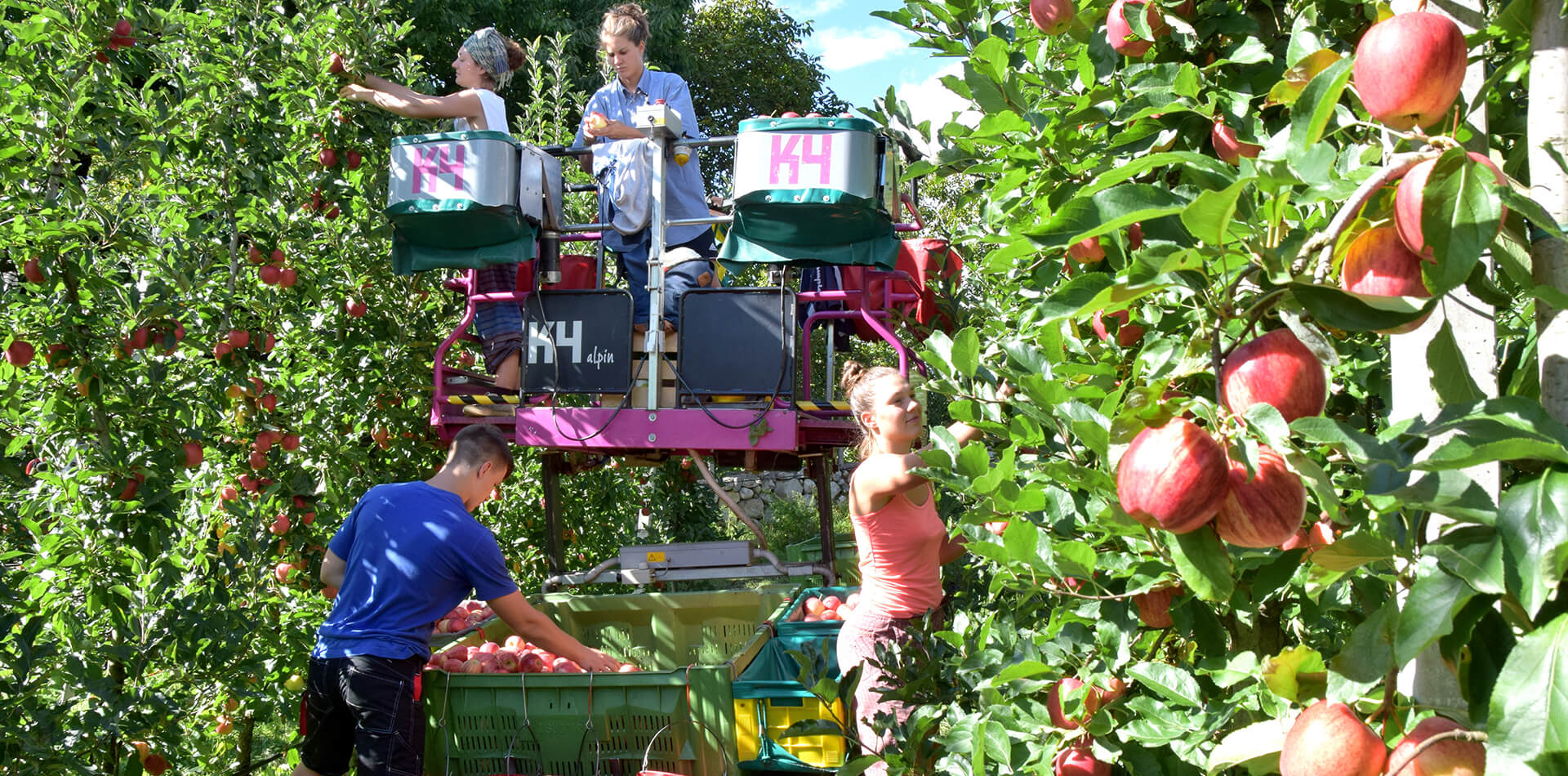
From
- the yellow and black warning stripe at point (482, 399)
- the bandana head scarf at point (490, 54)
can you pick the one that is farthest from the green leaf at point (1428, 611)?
the bandana head scarf at point (490, 54)

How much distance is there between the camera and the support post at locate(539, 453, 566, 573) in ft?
15.7

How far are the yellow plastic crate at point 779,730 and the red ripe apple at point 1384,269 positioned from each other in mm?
2404

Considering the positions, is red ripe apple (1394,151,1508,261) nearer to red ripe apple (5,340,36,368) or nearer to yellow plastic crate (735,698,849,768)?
yellow plastic crate (735,698,849,768)

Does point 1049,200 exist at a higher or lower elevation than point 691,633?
higher

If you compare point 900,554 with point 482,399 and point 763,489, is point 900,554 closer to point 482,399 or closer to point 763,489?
point 482,399

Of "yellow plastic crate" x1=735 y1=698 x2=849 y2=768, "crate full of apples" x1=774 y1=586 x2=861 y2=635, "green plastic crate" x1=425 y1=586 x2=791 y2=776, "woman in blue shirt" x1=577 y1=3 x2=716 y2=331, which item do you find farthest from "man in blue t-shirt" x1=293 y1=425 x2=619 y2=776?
"woman in blue shirt" x1=577 y1=3 x2=716 y2=331

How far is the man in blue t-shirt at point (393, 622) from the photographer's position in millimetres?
2795

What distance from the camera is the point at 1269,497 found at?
2.36 feet

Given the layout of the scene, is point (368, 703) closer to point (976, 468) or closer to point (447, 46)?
point (976, 468)

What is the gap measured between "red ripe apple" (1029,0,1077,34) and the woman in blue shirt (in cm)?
273

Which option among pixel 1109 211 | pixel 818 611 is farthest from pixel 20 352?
pixel 1109 211

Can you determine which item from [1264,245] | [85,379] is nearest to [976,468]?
[1264,245]

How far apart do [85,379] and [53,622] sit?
614 mm

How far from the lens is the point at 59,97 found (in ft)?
9.27
